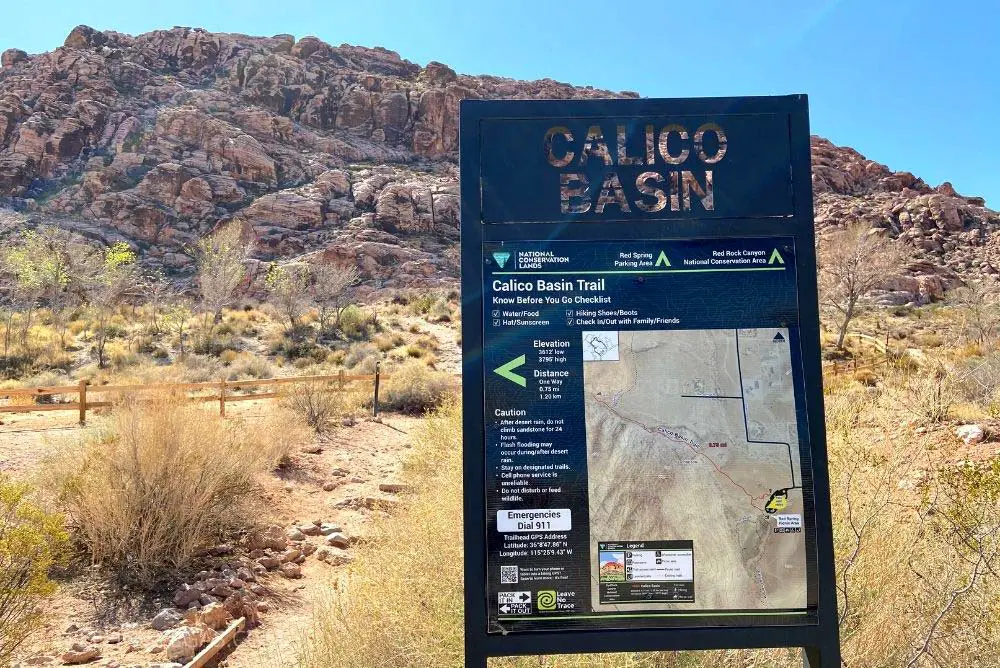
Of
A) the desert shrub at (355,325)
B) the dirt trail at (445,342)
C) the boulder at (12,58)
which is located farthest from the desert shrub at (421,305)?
the boulder at (12,58)

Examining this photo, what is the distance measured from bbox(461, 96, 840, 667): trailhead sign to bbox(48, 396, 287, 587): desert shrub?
457 centimetres

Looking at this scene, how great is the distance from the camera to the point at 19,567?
127 inches

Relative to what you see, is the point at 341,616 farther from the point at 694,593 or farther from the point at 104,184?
the point at 104,184

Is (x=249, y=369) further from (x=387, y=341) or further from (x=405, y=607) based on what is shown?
(x=405, y=607)

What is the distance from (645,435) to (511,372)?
→ 0.49m

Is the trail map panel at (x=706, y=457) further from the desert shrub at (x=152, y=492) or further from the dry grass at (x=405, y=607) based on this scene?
the desert shrub at (x=152, y=492)

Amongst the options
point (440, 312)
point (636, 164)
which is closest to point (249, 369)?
point (440, 312)

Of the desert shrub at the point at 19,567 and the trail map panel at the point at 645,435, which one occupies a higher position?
the trail map panel at the point at 645,435

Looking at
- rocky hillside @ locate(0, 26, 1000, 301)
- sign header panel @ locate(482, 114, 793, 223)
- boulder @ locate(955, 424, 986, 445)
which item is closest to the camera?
sign header panel @ locate(482, 114, 793, 223)

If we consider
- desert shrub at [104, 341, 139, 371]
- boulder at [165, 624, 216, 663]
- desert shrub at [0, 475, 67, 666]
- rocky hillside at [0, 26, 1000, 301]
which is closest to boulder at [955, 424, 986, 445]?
boulder at [165, 624, 216, 663]

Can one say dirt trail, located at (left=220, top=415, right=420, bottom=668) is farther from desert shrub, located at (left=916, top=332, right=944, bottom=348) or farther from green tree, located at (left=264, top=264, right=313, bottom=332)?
desert shrub, located at (left=916, top=332, right=944, bottom=348)

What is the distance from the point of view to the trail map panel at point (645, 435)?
1735 mm

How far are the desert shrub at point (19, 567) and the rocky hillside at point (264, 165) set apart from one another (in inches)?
1477

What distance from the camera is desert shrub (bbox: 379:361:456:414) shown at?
1348 centimetres
